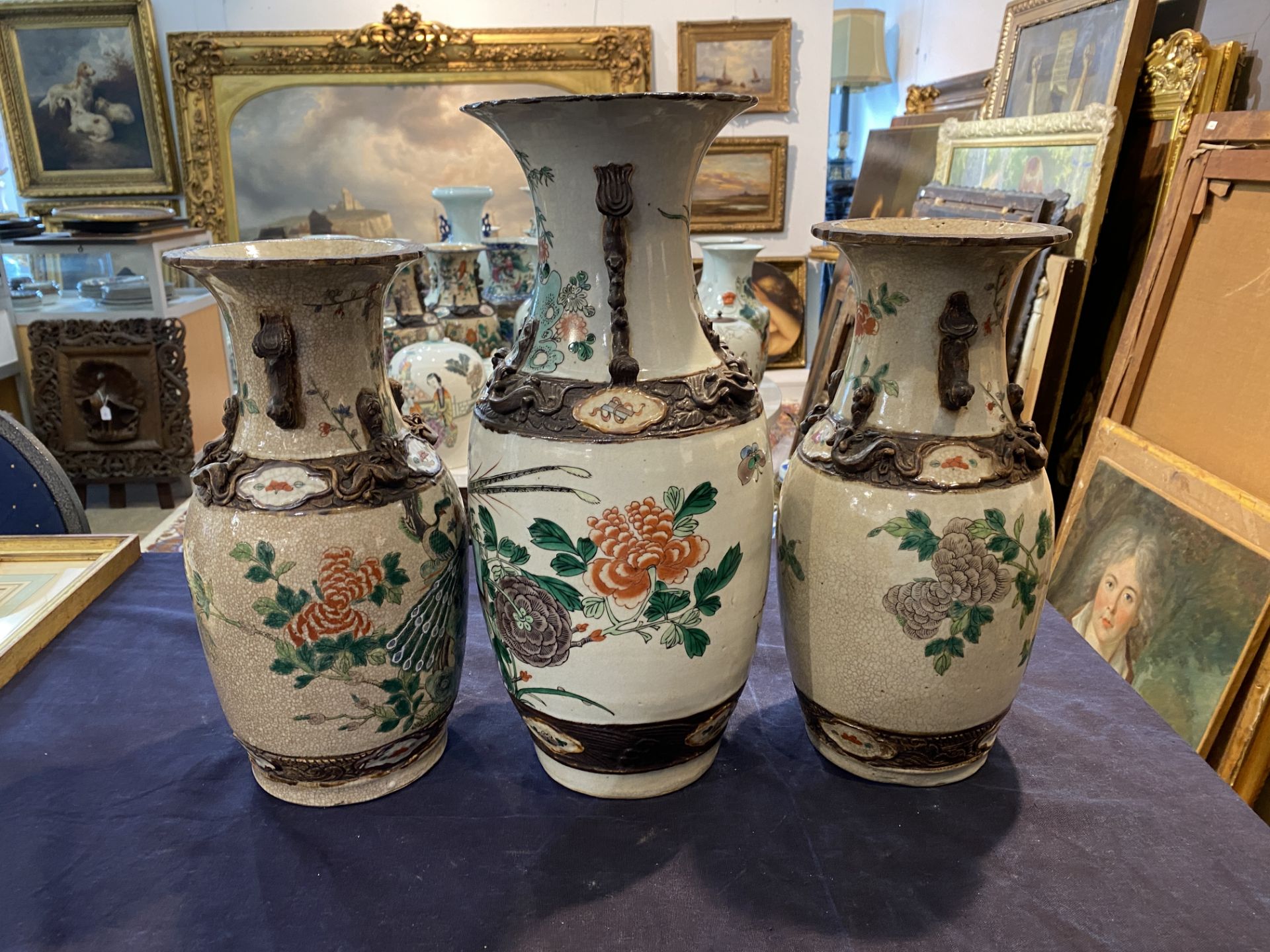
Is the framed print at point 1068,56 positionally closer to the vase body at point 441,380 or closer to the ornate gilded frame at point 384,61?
the vase body at point 441,380

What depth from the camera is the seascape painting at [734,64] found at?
3891 mm

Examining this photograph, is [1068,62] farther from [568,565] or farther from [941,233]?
[568,565]

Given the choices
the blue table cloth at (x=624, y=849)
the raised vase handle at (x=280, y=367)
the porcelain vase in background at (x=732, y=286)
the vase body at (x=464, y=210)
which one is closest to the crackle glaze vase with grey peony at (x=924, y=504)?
the blue table cloth at (x=624, y=849)

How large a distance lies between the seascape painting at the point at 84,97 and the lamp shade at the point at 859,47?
3424mm

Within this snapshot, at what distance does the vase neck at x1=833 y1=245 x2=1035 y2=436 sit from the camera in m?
0.92

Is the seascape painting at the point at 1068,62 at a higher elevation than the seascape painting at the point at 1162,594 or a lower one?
higher

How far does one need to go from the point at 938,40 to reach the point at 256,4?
3.02 m

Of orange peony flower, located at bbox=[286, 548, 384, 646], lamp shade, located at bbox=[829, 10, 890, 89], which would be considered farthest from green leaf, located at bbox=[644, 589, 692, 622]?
lamp shade, located at bbox=[829, 10, 890, 89]

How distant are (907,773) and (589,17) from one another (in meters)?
3.67

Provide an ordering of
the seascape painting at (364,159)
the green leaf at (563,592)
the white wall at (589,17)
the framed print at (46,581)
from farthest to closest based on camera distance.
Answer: the seascape painting at (364,159)
the white wall at (589,17)
the framed print at (46,581)
the green leaf at (563,592)

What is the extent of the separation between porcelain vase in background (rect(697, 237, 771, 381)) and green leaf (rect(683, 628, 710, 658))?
4.45ft

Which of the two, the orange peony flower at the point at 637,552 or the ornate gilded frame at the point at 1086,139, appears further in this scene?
the ornate gilded frame at the point at 1086,139

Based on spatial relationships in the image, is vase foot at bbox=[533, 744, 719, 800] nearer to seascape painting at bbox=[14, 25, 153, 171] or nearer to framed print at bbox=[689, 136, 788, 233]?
framed print at bbox=[689, 136, 788, 233]

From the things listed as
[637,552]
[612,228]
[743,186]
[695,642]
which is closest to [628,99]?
[612,228]
